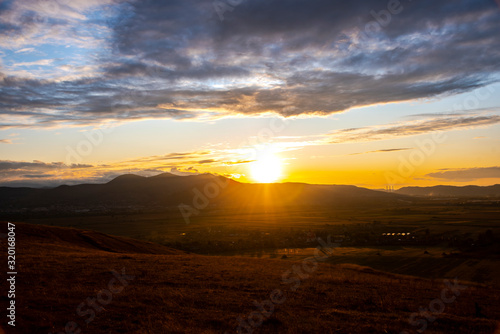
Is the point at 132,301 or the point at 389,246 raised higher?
the point at 132,301

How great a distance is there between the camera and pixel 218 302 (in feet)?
41.3

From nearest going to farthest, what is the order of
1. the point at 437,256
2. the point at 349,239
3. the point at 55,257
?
the point at 55,257 → the point at 437,256 → the point at 349,239

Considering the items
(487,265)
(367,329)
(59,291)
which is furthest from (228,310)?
(487,265)

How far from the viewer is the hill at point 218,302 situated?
32.6ft

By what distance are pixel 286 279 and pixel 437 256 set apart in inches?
1807

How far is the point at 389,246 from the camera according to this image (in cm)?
6975

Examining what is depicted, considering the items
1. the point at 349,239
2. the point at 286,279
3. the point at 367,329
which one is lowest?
the point at 349,239

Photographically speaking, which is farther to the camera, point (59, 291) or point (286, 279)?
point (286, 279)

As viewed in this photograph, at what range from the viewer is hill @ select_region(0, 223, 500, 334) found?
992cm

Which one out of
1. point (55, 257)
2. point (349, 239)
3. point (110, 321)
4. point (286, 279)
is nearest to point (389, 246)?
point (349, 239)

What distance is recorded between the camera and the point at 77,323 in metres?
9.70

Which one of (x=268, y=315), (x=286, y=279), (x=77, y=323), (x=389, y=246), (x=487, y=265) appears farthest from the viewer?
(x=389, y=246)

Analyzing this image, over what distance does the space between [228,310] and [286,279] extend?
741cm

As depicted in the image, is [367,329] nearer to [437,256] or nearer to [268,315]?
[268,315]
